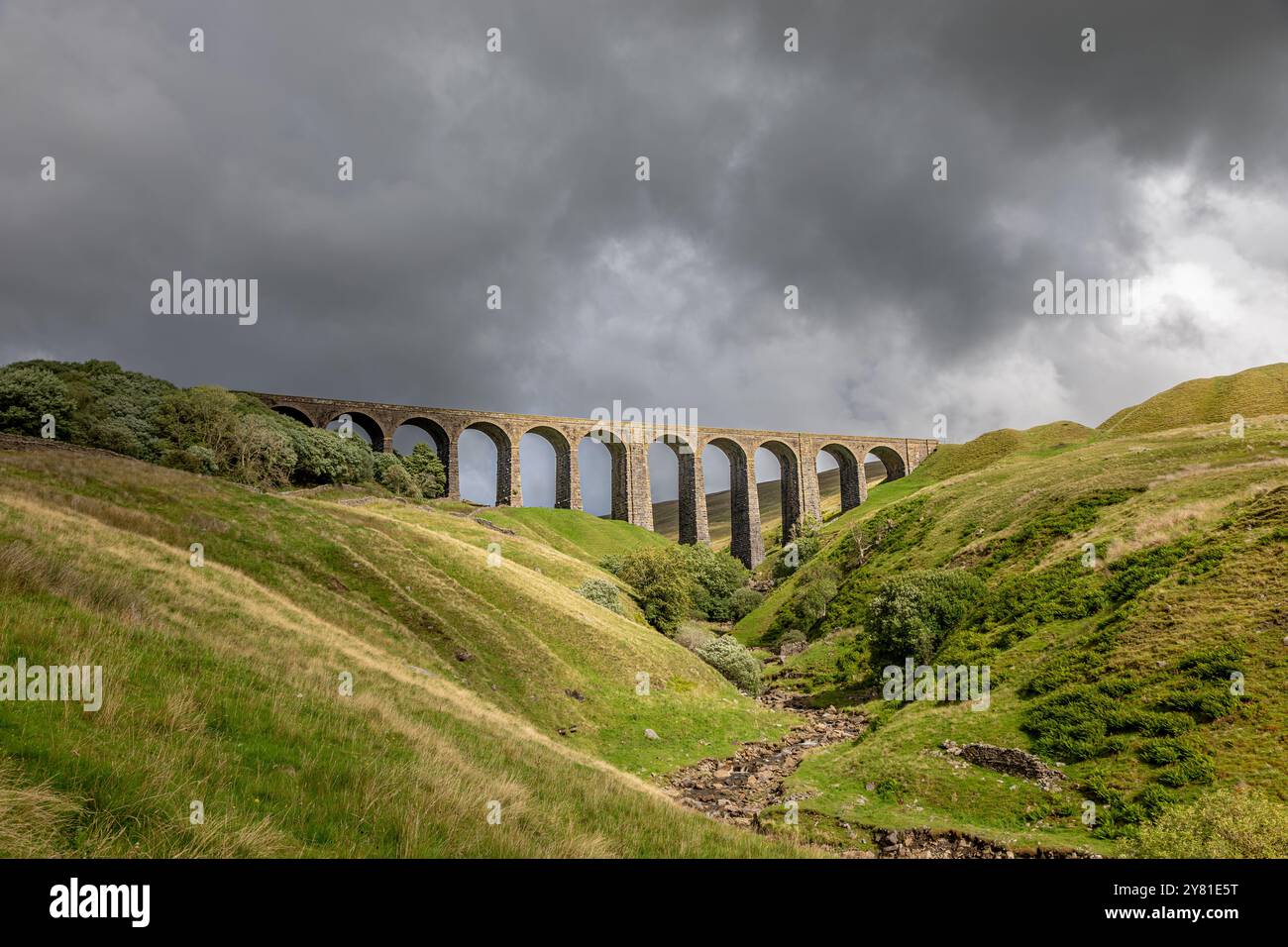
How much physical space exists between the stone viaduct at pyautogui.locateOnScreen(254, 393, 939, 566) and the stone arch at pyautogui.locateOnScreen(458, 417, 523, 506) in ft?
0.47

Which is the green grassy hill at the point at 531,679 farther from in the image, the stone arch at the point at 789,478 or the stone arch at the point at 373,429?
the stone arch at the point at 789,478

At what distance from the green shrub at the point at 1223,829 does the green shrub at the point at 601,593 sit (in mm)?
33930

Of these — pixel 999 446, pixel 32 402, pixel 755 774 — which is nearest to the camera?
pixel 755 774

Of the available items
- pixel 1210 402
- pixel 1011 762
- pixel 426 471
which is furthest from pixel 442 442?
pixel 1210 402

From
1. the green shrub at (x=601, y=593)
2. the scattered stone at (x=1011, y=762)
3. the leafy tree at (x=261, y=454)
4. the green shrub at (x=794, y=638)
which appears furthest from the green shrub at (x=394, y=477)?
the scattered stone at (x=1011, y=762)

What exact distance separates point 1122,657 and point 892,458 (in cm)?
10182

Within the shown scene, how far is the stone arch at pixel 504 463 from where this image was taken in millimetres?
87312

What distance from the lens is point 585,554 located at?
7519 cm

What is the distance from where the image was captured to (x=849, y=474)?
112625 mm

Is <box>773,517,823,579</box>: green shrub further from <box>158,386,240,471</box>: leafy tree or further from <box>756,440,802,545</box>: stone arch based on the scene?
<box>158,386,240,471</box>: leafy tree

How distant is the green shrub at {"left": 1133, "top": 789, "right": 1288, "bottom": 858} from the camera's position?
11023mm

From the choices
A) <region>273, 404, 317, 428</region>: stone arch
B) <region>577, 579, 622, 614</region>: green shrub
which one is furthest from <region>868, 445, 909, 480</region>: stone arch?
<region>273, 404, 317, 428</region>: stone arch

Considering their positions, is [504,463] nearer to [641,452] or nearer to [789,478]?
[641,452]
